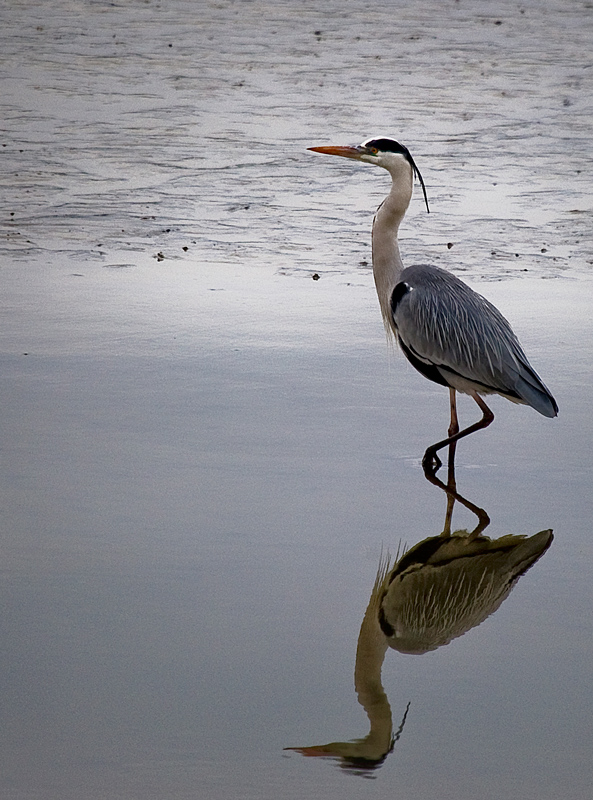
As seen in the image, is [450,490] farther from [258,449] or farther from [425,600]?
[425,600]

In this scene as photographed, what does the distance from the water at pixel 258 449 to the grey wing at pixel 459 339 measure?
0.30 m

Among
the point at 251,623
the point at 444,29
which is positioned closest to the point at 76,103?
the point at 444,29

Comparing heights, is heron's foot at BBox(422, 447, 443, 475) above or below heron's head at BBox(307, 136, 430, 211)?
below

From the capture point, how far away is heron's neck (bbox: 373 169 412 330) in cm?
592

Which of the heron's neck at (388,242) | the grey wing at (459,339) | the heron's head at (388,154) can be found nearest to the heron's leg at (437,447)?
the grey wing at (459,339)

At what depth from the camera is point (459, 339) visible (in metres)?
5.53

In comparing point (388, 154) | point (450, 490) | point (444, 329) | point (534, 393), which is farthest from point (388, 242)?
point (450, 490)

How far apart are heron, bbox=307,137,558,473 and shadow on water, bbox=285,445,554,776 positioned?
653 mm

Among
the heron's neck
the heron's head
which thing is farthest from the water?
the heron's head

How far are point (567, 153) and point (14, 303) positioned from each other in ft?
19.5

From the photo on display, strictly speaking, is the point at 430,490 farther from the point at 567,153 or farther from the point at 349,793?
the point at 567,153

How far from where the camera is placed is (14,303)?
719 centimetres

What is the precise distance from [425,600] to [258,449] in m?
1.35

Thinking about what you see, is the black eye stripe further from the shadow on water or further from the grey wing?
the shadow on water
